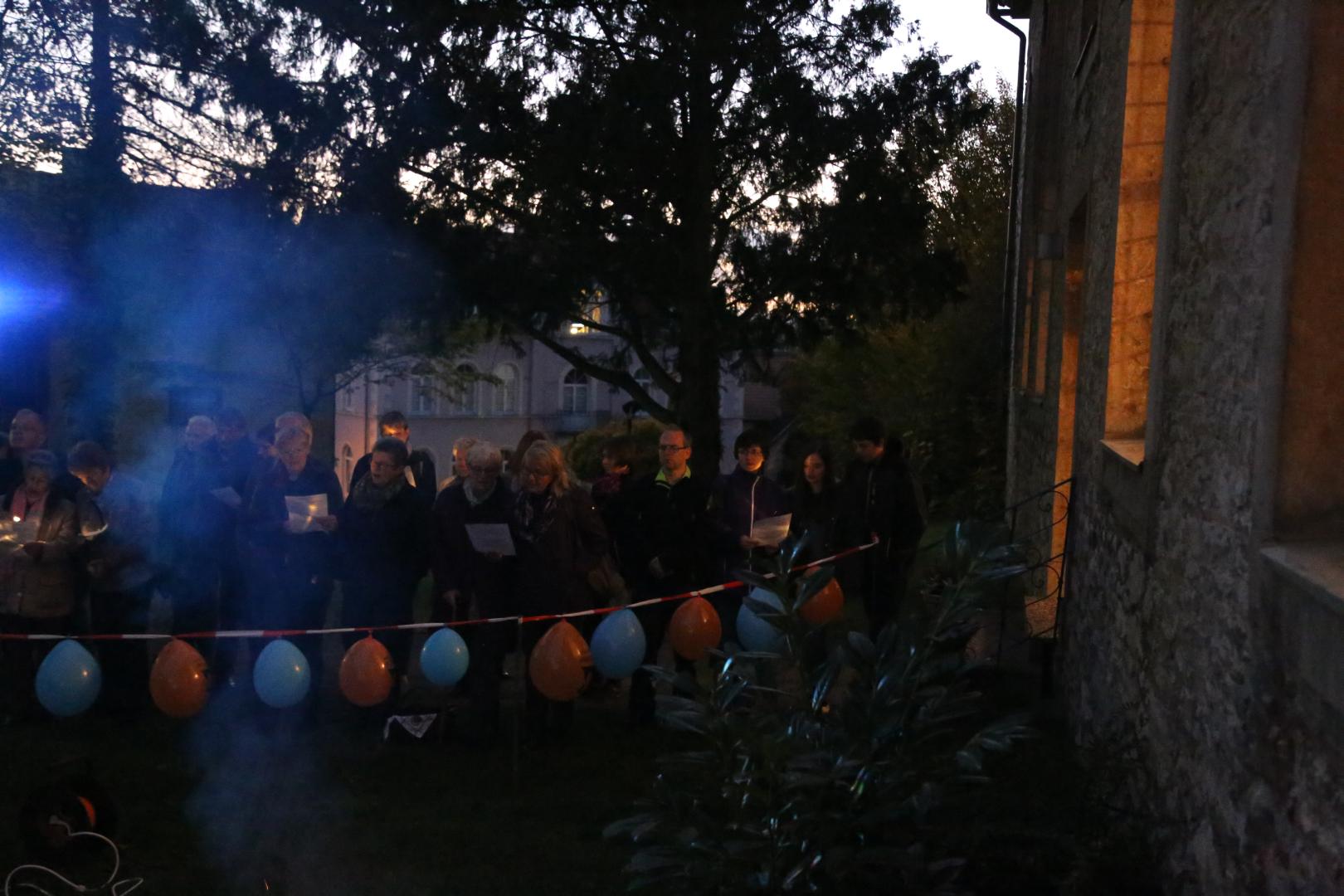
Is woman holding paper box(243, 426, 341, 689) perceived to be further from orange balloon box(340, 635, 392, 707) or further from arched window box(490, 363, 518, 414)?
arched window box(490, 363, 518, 414)

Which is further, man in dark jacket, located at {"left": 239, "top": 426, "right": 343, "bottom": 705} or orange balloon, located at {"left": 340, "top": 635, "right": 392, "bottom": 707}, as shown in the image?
man in dark jacket, located at {"left": 239, "top": 426, "right": 343, "bottom": 705}

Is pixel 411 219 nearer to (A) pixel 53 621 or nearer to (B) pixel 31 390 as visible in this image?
(B) pixel 31 390

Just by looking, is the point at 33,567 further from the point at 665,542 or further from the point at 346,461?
the point at 346,461

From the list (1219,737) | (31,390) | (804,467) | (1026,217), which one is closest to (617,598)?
(804,467)

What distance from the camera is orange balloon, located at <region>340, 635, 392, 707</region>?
6594 millimetres

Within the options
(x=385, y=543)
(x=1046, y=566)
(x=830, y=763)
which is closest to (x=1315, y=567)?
(x=830, y=763)

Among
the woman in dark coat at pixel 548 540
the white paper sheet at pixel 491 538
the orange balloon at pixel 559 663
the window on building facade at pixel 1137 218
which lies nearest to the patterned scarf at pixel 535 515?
the woman in dark coat at pixel 548 540

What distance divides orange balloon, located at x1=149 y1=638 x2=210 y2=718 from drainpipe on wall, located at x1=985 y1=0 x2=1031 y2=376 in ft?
41.9

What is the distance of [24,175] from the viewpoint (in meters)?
12.9

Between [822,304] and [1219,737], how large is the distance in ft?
33.5

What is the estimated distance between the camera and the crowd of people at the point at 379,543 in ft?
24.6

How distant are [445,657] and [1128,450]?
10.7 feet

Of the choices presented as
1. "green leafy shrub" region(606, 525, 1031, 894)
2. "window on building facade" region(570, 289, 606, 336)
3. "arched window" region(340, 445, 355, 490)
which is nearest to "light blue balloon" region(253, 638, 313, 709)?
"green leafy shrub" region(606, 525, 1031, 894)

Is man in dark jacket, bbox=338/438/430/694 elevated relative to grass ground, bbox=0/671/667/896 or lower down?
elevated
